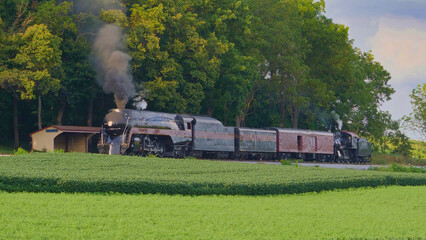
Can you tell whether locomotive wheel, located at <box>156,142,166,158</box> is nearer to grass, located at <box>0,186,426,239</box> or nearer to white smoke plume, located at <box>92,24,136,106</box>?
white smoke plume, located at <box>92,24,136,106</box>

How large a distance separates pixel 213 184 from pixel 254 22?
38731 millimetres

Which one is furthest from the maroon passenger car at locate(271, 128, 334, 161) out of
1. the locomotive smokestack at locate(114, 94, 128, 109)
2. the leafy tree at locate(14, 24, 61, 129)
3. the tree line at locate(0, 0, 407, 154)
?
the leafy tree at locate(14, 24, 61, 129)

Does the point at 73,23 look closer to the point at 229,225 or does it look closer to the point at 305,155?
the point at 305,155

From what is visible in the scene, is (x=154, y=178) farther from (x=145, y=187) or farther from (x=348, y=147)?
(x=348, y=147)

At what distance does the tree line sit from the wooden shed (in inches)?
111

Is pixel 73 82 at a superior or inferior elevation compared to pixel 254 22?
inferior

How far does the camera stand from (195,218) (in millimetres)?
12766

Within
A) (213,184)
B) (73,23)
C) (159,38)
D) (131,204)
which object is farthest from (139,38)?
(131,204)

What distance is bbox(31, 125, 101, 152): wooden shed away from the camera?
125ft

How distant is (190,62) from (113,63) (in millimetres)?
8603

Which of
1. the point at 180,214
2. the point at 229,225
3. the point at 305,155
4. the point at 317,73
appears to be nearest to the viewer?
the point at 229,225

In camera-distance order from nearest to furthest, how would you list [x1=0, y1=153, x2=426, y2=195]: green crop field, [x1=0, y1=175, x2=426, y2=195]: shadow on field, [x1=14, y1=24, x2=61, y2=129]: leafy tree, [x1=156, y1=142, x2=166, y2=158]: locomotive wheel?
[x1=0, y1=175, x2=426, y2=195]: shadow on field
[x1=0, y1=153, x2=426, y2=195]: green crop field
[x1=156, y1=142, x2=166, y2=158]: locomotive wheel
[x1=14, y1=24, x2=61, y2=129]: leafy tree

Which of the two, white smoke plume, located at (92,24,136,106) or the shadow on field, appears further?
white smoke plume, located at (92,24,136,106)

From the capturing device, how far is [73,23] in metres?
44.8
